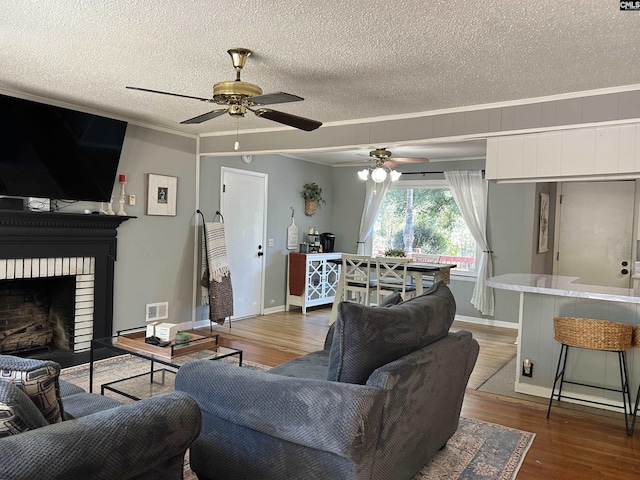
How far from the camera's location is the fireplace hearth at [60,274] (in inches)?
164

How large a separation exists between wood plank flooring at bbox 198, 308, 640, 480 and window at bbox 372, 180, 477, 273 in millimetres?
1694

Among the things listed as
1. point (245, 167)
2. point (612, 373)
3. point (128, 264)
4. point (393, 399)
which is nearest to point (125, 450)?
point (393, 399)

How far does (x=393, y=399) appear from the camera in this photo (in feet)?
6.66

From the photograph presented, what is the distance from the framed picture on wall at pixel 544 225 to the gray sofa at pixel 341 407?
406 centimetres

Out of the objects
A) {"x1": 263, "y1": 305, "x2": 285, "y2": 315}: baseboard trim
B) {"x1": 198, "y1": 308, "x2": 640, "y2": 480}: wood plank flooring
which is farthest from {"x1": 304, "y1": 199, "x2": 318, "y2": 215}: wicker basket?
{"x1": 198, "y1": 308, "x2": 640, "y2": 480}: wood plank flooring

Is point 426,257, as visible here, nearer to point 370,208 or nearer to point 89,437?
point 370,208

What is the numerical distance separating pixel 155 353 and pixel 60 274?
1.92m

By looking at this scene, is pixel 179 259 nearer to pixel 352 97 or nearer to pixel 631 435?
pixel 352 97

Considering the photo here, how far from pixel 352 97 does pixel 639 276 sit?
4.24m

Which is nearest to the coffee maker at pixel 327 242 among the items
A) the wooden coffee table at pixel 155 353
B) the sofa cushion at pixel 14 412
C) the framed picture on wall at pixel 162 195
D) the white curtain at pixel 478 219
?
the white curtain at pixel 478 219

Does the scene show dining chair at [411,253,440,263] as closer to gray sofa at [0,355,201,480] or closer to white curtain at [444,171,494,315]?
white curtain at [444,171,494,315]

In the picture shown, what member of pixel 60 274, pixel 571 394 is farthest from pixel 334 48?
pixel 60 274

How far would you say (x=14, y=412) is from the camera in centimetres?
139

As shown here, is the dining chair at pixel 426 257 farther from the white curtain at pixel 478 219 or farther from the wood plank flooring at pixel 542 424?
the wood plank flooring at pixel 542 424
